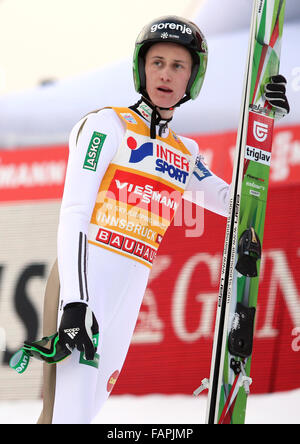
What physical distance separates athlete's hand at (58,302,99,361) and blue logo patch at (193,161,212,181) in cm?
86

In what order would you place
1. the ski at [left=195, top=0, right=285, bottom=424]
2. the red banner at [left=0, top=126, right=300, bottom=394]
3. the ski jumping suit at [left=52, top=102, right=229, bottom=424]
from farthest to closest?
1. the red banner at [left=0, top=126, right=300, bottom=394]
2. the ski at [left=195, top=0, right=285, bottom=424]
3. the ski jumping suit at [left=52, top=102, right=229, bottom=424]

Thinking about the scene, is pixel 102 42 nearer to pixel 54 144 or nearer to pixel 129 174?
pixel 54 144

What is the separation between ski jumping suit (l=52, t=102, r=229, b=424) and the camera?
272 cm

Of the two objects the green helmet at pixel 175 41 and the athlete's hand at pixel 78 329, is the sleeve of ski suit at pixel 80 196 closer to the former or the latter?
the athlete's hand at pixel 78 329

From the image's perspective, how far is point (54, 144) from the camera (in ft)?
24.2

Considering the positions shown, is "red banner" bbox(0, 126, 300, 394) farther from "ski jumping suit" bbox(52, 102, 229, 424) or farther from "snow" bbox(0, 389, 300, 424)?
"ski jumping suit" bbox(52, 102, 229, 424)

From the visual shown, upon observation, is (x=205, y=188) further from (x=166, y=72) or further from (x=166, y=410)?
(x=166, y=410)

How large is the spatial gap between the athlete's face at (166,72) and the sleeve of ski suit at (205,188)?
223mm

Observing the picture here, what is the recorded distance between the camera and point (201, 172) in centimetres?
331

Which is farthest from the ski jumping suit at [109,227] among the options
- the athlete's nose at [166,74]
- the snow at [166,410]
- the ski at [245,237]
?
the snow at [166,410]

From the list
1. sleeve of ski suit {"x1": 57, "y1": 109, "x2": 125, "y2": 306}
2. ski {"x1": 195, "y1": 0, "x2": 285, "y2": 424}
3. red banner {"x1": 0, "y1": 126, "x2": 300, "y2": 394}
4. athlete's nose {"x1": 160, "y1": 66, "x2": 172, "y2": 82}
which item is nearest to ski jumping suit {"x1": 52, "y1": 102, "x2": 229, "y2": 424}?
sleeve of ski suit {"x1": 57, "y1": 109, "x2": 125, "y2": 306}

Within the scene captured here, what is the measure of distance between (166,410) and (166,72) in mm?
3487

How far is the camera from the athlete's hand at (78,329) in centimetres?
261

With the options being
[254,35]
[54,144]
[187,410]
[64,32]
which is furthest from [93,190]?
[64,32]
